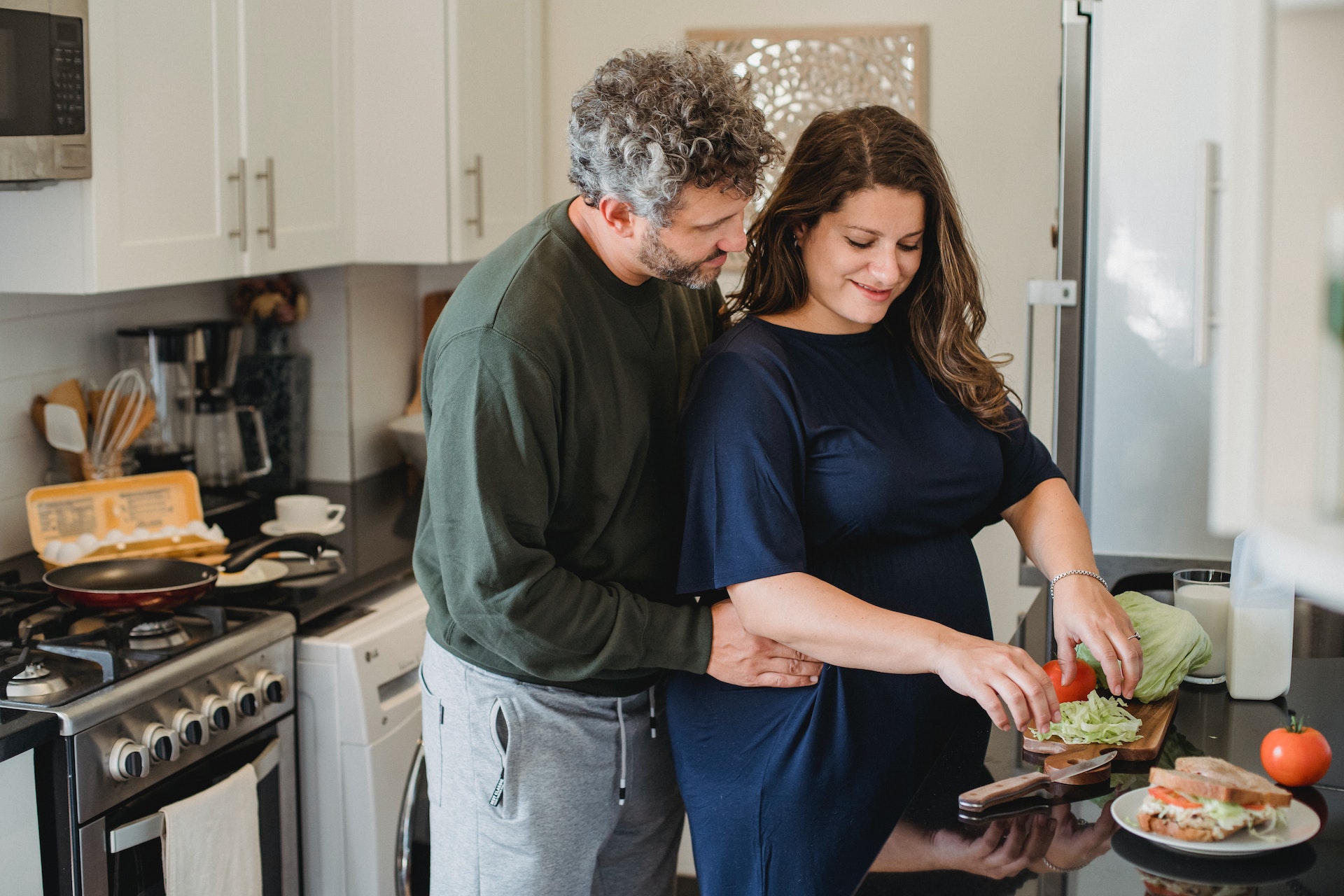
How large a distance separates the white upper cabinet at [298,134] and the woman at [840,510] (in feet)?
4.39

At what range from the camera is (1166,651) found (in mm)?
1487

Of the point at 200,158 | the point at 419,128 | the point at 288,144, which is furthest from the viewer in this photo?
the point at 419,128

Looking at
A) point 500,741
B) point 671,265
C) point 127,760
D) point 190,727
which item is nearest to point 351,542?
point 190,727

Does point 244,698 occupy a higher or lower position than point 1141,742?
lower

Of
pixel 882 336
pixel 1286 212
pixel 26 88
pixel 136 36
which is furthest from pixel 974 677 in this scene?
pixel 136 36

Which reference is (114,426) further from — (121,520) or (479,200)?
(479,200)

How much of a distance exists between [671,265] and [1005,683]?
598 millimetres

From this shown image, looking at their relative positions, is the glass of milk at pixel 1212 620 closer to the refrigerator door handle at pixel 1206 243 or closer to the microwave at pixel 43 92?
the refrigerator door handle at pixel 1206 243

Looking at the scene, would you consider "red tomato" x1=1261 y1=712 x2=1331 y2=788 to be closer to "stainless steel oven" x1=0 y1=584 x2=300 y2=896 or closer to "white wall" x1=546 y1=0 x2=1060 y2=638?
"stainless steel oven" x1=0 y1=584 x2=300 y2=896

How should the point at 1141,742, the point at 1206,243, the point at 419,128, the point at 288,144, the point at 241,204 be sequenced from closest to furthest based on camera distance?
1. the point at 1206,243
2. the point at 1141,742
3. the point at 241,204
4. the point at 288,144
5. the point at 419,128

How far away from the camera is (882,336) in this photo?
→ 162cm

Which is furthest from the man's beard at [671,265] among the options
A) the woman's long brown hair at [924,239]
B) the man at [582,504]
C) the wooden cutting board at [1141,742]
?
the wooden cutting board at [1141,742]

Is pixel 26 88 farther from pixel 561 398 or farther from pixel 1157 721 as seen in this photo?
pixel 1157 721

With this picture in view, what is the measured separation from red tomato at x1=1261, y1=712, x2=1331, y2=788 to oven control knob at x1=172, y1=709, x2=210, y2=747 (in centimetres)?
149
